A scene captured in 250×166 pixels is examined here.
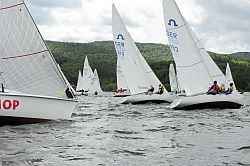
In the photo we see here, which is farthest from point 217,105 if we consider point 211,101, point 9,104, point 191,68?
point 9,104

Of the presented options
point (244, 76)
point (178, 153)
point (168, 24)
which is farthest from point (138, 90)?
point (244, 76)

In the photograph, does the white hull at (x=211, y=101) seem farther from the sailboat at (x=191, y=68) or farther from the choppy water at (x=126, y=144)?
the choppy water at (x=126, y=144)

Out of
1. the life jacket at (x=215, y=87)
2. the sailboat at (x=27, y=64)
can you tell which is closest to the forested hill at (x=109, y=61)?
the life jacket at (x=215, y=87)

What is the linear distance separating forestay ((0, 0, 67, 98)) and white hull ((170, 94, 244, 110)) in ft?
26.1

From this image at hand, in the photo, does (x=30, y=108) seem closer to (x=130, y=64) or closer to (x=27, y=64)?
→ (x=27, y=64)

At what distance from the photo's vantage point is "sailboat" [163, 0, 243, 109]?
59.2ft

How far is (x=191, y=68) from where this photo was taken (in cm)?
1933

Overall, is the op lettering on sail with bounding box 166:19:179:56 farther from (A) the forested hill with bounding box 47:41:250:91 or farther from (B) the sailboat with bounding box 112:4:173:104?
(A) the forested hill with bounding box 47:41:250:91

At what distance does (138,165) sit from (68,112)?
5.55 meters

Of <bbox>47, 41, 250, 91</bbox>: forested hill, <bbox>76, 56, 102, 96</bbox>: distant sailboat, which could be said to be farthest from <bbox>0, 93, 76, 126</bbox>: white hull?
<bbox>47, 41, 250, 91</bbox>: forested hill

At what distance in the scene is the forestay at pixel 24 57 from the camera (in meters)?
11.5

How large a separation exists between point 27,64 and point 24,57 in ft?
0.73

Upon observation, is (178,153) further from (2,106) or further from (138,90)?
(138,90)

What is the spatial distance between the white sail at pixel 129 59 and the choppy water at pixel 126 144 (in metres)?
13.4
